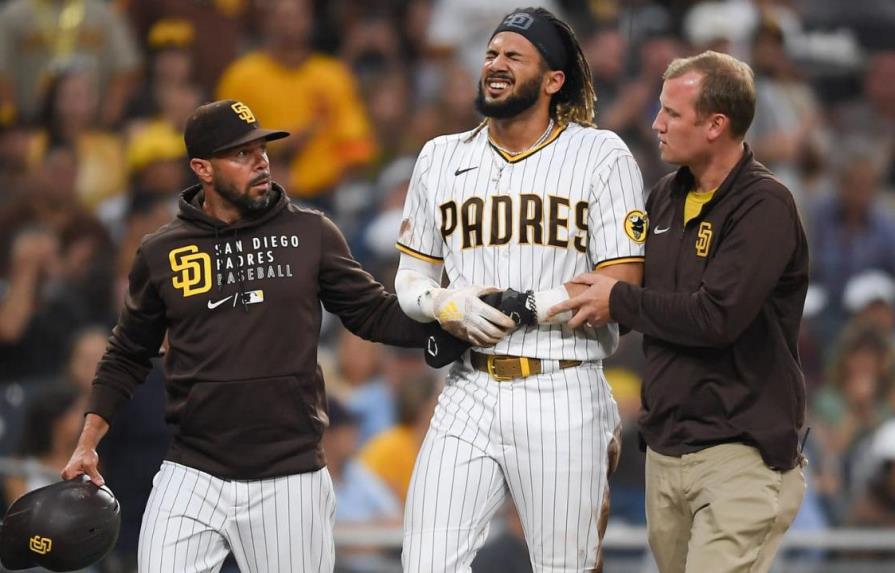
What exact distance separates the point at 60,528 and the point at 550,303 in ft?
5.06

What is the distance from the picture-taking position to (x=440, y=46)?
9.00m

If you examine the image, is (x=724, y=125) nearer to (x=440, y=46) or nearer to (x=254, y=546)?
(x=254, y=546)

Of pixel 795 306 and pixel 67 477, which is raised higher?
pixel 795 306

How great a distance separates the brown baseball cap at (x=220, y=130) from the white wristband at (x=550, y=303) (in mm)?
910

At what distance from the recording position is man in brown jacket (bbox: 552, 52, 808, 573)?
3918 mm

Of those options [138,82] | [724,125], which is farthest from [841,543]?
[138,82]

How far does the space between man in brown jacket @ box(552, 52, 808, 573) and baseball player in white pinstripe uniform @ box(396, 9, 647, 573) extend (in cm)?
15

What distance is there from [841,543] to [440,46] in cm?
389

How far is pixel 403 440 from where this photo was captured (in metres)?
7.64

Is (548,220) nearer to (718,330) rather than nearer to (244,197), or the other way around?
(718,330)

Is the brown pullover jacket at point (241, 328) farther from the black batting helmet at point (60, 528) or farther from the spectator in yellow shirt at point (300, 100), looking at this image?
the spectator in yellow shirt at point (300, 100)

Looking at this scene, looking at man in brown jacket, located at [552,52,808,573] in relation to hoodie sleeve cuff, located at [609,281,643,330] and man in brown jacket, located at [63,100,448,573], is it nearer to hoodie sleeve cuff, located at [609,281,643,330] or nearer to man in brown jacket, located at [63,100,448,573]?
hoodie sleeve cuff, located at [609,281,643,330]

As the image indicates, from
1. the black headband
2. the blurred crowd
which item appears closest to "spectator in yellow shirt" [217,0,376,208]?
the blurred crowd

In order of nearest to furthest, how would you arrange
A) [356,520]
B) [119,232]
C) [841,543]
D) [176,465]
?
[176,465] → [841,543] → [356,520] → [119,232]
